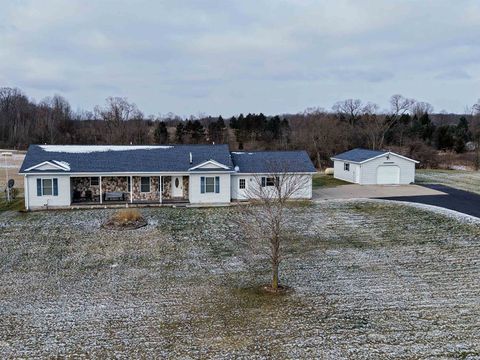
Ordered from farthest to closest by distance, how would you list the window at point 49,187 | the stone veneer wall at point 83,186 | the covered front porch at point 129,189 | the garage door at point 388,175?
1. the garage door at point 388,175
2. the stone veneer wall at point 83,186
3. the covered front porch at point 129,189
4. the window at point 49,187

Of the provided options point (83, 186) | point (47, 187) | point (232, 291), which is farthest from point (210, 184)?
point (232, 291)

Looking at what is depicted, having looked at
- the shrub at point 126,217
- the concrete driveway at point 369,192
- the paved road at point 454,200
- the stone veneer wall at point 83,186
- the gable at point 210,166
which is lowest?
the shrub at point 126,217

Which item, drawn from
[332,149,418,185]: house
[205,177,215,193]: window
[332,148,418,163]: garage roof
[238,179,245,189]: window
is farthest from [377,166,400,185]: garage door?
[205,177,215,193]: window

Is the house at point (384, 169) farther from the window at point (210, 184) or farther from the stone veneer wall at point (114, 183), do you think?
the stone veneer wall at point (114, 183)

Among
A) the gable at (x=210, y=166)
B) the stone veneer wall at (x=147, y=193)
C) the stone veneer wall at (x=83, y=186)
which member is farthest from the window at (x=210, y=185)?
the stone veneer wall at (x=83, y=186)

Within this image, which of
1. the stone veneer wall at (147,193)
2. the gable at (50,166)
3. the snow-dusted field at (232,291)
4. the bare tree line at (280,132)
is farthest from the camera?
the bare tree line at (280,132)
